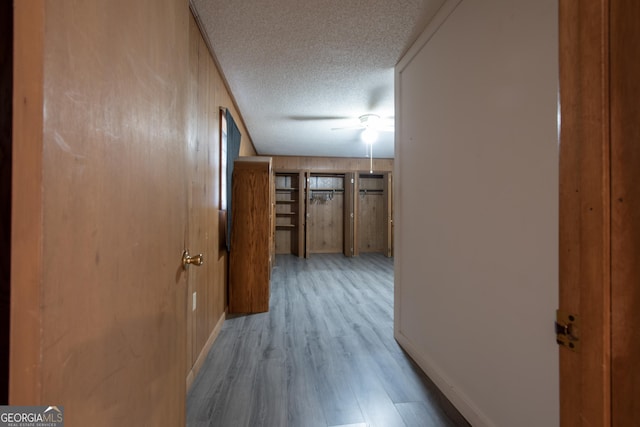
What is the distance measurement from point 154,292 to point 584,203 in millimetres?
1060

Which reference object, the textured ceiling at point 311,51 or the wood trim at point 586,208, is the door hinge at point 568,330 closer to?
the wood trim at point 586,208

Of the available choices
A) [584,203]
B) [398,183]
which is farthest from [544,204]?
[398,183]

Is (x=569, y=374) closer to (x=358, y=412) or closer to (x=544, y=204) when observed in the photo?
(x=544, y=204)

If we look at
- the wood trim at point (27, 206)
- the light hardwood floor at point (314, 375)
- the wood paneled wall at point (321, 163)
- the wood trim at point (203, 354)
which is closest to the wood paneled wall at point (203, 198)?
the wood trim at point (203, 354)

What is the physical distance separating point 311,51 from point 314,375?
7.99ft

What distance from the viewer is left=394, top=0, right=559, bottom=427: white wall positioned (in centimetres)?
104

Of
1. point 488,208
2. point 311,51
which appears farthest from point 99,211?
point 311,51

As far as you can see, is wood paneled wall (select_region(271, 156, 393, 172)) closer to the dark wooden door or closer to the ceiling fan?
the ceiling fan

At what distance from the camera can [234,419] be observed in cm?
144

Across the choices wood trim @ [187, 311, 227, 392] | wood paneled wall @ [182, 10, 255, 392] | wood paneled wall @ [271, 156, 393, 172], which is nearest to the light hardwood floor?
wood trim @ [187, 311, 227, 392]

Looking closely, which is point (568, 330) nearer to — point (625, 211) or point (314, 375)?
point (625, 211)

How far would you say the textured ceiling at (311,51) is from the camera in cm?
168

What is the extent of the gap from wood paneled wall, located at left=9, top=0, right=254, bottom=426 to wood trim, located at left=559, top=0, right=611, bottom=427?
3.09 feet

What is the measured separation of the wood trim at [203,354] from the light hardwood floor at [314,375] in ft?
0.11
